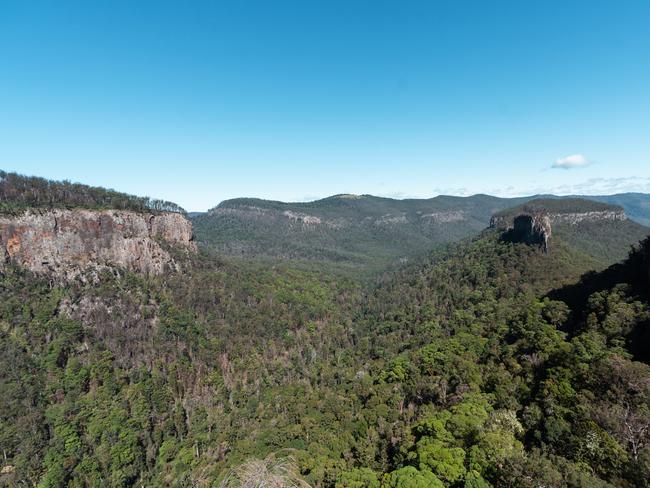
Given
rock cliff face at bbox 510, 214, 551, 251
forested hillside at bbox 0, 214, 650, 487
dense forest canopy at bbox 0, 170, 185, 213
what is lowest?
forested hillside at bbox 0, 214, 650, 487

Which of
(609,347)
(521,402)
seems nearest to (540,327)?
(609,347)

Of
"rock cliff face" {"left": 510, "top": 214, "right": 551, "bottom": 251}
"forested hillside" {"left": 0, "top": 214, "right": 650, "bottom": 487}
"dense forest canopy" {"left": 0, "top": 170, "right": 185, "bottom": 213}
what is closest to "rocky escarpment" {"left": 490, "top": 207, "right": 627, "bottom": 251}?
"rock cliff face" {"left": 510, "top": 214, "right": 551, "bottom": 251}

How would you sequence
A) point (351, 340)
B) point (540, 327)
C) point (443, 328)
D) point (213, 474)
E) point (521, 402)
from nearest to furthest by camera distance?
point (521, 402)
point (213, 474)
point (540, 327)
point (443, 328)
point (351, 340)

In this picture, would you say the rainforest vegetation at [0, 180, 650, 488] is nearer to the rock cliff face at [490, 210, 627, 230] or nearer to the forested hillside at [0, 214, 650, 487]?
the forested hillside at [0, 214, 650, 487]

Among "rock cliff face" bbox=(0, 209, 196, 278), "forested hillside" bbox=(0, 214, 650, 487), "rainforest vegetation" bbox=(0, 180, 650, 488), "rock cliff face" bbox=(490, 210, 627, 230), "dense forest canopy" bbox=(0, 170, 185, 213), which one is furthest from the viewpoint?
"rock cliff face" bbox=(490, 210, 627, 230)

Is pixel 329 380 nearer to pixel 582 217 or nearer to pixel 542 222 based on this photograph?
pixel 542 222

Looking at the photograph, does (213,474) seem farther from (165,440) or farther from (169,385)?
(169,385)

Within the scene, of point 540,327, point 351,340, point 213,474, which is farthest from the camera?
point 351,340
